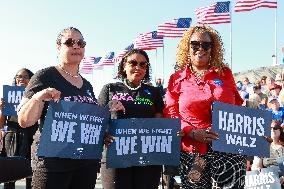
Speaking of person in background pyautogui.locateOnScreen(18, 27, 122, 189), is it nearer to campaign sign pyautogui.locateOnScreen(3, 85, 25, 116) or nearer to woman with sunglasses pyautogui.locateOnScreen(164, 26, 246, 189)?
woman with sunglasses pyautogui.locateOnScreen(164, 26, 246, 189)

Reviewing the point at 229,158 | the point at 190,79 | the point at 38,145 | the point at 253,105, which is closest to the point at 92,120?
the point at 38,145

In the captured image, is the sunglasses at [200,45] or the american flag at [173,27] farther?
the american flag at [173,27]

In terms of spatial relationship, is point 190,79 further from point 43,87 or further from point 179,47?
point 43,87

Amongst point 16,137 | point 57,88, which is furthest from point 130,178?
point 16,137

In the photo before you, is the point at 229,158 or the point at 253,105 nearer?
the point at 229,158

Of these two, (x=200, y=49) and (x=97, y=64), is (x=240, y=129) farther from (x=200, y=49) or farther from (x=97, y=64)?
(x=97, y=64)

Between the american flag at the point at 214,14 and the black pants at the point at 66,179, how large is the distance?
1900cm

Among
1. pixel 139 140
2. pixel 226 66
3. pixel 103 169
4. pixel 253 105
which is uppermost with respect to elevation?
pixel 226 66

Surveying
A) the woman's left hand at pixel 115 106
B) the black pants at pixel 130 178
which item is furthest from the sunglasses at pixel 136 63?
the black pants at pixel 130 178

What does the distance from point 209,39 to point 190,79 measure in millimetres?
391

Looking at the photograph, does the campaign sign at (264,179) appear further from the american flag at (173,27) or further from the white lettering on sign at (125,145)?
the american flag at (173,27)

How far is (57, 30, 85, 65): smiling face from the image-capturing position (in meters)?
4.05

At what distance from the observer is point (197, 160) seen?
3938mm

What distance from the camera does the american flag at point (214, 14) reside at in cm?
2241
